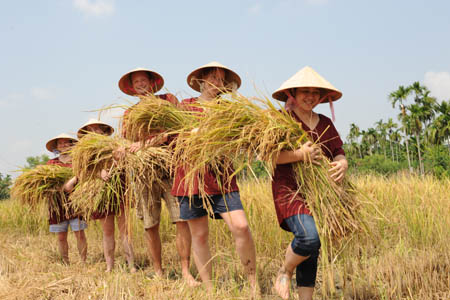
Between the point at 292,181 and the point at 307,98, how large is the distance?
54cm

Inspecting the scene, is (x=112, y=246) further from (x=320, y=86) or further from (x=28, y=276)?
(x=320, y=86)

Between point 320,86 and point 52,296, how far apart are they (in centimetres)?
217

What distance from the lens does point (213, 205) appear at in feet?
7.83

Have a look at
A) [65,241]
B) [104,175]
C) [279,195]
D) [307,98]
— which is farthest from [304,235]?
[65,241]

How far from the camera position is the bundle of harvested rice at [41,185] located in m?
3.80

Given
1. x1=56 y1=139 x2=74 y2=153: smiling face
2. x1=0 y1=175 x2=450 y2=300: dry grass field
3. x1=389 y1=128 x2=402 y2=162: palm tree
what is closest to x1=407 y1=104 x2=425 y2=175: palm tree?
x1=389 y1=128 x2=402 y2=162: palm tree

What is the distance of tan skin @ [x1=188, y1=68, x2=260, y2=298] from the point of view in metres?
2.26

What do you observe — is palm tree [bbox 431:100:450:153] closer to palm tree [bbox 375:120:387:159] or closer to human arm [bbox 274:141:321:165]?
palm tree [bbox 375:120:387:159]

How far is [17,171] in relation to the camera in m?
3.96

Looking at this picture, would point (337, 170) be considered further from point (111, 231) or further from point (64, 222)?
point (64, 222)

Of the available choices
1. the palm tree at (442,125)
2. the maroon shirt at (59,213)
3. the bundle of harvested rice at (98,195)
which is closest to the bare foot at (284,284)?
the bundle of harvested rice at (98,195)

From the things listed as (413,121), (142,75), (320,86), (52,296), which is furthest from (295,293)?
(413,121)

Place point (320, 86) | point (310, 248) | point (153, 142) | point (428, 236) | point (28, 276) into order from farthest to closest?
point (428, 236)
point (28, 276)
point (153, 142)
point (320, 86)
point (310, 248)

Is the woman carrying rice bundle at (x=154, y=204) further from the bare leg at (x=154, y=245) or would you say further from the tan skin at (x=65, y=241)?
the tan skin at (x=65, y=241)
